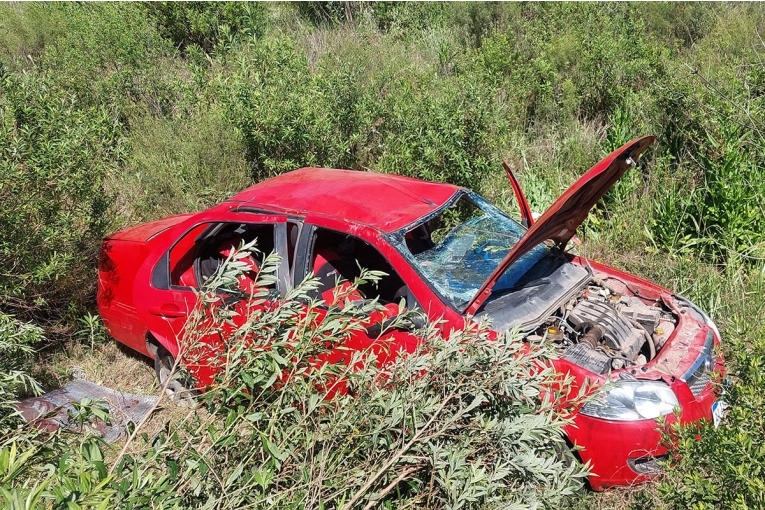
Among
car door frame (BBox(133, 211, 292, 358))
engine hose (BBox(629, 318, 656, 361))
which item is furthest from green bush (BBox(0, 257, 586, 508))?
car door frame (BBox(133, 211, 292, 358))

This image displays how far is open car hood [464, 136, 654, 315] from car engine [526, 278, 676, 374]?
47cm

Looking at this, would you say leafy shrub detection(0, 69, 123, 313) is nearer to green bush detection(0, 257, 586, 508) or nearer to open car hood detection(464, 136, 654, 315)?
green bush detection(0, 257, 586, 508)

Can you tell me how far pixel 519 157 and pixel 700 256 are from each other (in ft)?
8.60

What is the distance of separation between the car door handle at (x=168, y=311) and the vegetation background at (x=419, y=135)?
85 centimetres

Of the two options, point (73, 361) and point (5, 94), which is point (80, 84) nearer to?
point (5, 94)

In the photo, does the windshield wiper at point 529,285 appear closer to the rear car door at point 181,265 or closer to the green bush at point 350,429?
the green bush at point 350,429

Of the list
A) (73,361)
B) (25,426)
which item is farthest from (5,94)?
(25,426)

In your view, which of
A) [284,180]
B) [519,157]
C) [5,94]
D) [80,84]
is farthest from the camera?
[80,84]

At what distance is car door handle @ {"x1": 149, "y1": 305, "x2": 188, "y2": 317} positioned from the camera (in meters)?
4.81

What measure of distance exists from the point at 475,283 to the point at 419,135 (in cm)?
299

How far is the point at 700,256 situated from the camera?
6.31m

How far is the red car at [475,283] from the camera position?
3.72 meters

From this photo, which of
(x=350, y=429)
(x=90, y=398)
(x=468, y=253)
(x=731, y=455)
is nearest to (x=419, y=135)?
(x=468, y=253)

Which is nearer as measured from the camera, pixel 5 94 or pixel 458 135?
pixel 5 94
